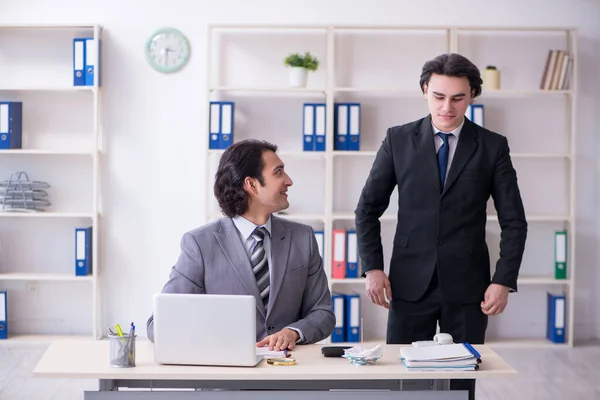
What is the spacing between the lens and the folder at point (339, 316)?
5375 millimetres

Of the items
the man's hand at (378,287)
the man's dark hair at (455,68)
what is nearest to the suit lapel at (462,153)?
the man's dark hair at (455,68)

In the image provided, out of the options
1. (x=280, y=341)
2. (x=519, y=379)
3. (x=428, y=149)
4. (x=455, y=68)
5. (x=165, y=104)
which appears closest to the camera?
(x=280, y=341)

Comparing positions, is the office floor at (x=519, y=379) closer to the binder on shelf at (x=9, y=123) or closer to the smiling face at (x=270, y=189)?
the binder on shelf at (x=9, y=123)

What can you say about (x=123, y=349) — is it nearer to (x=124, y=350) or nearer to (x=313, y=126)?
(x=124, y=350)

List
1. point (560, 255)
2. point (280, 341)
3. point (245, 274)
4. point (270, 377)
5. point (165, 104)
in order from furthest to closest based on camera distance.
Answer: point (165, 104) → point (560, 255) → point (245, 274) → point (280, 341) → point (270, 377)

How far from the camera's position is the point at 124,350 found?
2.19 meters

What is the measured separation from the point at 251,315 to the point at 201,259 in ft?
1.93

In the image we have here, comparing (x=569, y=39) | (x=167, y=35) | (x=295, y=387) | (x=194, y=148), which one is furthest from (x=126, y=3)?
(x=295, y=387)

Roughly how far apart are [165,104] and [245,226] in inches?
116

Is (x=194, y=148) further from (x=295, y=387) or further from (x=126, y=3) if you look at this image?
(x=295, y=387)

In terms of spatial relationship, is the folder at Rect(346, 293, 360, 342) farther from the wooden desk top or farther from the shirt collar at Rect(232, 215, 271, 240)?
the wooden desk top

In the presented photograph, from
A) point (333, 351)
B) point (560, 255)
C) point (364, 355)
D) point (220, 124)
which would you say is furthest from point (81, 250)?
point (364, 355)

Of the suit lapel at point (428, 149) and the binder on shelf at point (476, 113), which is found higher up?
the binder on shelf at point (476, 113)

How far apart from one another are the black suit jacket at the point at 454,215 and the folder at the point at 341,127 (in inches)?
91.5
